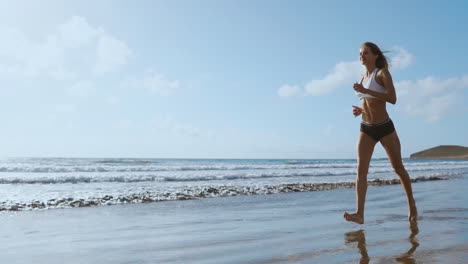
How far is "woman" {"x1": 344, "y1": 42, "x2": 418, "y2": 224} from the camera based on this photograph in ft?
13.9

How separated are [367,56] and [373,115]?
66 centimetres

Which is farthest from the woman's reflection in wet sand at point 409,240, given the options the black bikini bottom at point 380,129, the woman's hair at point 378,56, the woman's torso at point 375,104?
the woman's hair at point 378,56

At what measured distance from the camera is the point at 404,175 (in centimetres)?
465

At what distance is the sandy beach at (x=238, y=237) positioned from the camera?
3.08 m

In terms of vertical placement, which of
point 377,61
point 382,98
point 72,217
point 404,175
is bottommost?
point 72,217

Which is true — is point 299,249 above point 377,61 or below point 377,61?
below

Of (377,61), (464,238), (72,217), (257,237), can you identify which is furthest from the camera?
(72,217)

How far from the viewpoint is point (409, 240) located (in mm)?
3512

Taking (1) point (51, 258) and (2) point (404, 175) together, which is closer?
(1) point (51, 258)

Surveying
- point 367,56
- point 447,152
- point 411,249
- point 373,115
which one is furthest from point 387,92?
point 447,152

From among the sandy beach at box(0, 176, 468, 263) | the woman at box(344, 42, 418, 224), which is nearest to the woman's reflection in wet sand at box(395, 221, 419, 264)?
the sandy beach at box(0, 176, 468, 263)

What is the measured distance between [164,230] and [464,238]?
299 cm

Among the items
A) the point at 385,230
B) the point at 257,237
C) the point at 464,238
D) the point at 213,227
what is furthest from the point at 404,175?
the point at 213,227

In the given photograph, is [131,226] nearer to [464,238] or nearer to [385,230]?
[385,230]
